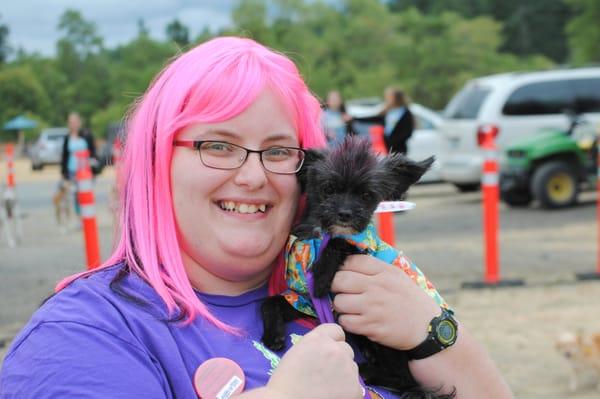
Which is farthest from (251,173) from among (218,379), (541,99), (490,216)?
(541,99)

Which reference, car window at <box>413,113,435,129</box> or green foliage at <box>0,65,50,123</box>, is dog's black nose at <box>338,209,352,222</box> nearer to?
car window at <box>413,113,435,129</box>

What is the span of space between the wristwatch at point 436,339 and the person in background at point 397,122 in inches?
340

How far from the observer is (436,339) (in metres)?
1.76

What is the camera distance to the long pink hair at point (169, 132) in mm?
1618

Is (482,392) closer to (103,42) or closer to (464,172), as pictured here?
(464,172)

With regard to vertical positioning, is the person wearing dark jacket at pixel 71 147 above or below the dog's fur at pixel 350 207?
below

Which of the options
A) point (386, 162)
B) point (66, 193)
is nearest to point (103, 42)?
point (66, 193)

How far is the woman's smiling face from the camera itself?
1.66 meters

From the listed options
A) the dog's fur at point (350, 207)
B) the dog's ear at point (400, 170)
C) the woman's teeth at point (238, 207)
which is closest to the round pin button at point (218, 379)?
the dog's fur at point (350, 207)

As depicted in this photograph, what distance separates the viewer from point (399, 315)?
5.70ft

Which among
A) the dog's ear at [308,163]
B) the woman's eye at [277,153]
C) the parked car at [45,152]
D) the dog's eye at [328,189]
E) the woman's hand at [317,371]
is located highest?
the woman's eye at [277,153]

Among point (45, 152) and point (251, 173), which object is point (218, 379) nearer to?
point (251, 173)

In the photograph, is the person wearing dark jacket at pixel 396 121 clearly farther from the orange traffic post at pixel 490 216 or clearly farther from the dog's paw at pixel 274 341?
the dog's paw at pixel 274 341

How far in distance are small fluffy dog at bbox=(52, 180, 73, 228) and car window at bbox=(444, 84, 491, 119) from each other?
292 inches
